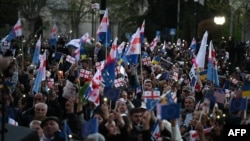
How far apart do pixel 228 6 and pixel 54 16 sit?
23.0 metres

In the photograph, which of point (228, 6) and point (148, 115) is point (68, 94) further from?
point (228, 6)

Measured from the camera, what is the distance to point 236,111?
11.2 metres

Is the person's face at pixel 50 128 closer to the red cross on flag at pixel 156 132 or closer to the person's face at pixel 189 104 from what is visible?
the red cross on flag at pixel 156 132

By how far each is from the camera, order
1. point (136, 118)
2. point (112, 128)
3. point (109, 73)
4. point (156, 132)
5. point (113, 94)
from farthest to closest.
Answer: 1. point (109, 73)
2. point (113, 94)
3. point (136, 118)
4. point (112, 128)
5. point (156, 132)

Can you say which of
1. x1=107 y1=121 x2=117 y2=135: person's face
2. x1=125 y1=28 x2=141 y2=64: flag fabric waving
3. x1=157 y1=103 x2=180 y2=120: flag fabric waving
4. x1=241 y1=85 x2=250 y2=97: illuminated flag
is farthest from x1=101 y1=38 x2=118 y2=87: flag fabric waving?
x1=157 y1=103 x2=180 y2=120: flag fabric waving

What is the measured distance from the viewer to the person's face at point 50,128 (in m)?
8.45

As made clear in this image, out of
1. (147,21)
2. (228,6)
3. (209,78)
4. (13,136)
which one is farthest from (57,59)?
(147,21)

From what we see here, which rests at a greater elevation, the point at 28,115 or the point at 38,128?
the point at 38,128

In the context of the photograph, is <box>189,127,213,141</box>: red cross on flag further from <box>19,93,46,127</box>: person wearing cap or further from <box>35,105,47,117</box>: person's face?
<box>19,93,46,127</box>: person wearing cap

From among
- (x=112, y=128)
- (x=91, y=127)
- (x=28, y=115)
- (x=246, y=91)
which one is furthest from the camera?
(x=246, y=91)

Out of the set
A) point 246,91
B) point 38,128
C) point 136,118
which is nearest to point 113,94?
point 136,118

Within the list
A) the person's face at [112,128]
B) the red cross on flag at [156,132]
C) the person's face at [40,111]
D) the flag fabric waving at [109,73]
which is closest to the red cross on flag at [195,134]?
the red cross on flag at [156,132]

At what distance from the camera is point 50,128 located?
8.46 m

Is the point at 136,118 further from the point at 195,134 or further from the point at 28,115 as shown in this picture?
the point at 28,115
